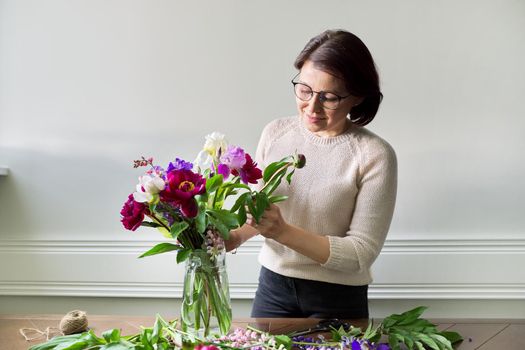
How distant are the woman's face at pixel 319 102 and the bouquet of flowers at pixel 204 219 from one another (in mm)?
444

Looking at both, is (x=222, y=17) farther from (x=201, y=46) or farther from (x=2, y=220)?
(x=2, y=220)

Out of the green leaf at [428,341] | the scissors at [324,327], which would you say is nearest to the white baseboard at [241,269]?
the scissors at [324,327]

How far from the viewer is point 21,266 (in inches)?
91.2

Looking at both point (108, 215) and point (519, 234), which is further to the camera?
point (108, 215)

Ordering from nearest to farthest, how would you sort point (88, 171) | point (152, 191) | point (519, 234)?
1. point (152, 191)
2. point (519, 234)
3. point (88, 171)

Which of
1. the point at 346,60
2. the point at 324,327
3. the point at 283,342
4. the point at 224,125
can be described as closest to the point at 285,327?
the point at 324,327

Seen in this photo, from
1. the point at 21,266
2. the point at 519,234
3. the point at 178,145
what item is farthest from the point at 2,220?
the point at 519,234

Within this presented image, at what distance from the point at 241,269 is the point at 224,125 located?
0.56 meters

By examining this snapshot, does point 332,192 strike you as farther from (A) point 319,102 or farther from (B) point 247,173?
(B) point 247,173

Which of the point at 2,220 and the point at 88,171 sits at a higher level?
the point at 88,171

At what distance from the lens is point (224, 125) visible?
7.25 ft

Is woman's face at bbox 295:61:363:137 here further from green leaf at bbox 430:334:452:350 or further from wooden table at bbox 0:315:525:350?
green leaf at bbox 430:334:452:350

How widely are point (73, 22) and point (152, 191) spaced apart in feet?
4.60

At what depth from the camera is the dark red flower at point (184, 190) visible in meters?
1.09
